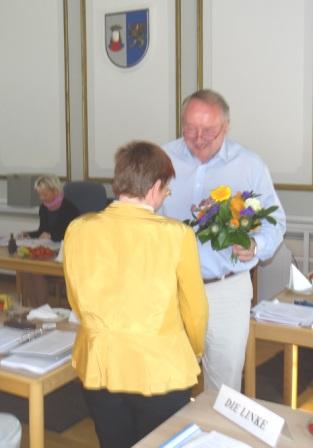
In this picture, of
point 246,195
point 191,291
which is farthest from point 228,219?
point 191,291

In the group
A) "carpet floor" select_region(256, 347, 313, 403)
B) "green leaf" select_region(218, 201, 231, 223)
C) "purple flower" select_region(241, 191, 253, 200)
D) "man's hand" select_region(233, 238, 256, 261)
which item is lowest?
"carpet floor" select_region(256, 347, 313, 403)

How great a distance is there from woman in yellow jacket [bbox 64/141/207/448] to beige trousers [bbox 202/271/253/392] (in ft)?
2.01

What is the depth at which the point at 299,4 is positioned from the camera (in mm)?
4836

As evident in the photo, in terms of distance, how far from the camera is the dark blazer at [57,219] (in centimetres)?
507

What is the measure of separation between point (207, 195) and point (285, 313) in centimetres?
64

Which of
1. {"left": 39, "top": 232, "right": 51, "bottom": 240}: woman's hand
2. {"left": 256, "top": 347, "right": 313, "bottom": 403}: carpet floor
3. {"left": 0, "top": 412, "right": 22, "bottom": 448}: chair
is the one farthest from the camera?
{"left": 39, "top": 232, "right": 51, "bottom": 240}: woman's hand

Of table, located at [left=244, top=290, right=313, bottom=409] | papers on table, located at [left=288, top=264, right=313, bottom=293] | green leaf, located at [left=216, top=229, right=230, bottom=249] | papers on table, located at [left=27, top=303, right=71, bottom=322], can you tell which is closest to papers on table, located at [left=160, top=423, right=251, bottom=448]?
green leaf, located at [left=216, top=229, right=230, bottom=249]

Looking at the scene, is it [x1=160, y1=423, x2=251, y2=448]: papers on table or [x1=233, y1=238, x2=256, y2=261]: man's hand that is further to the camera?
[x1=233, y1=238, x2=256, y2=261]: man's hand

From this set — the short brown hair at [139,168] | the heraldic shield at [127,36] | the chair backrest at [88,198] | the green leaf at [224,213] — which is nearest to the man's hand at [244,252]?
the green leaf at [224,213]

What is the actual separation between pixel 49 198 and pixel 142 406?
338 centimetres

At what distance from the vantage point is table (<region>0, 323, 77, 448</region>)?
2158 millimetres

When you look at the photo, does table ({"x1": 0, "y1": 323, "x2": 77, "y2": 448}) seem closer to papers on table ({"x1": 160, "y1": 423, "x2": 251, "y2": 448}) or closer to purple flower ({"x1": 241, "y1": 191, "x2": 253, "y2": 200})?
papers on table ({"x1": 160, "y1": 423, "x2": 251, "y2": 448})

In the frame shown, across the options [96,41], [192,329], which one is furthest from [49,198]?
[192,329]

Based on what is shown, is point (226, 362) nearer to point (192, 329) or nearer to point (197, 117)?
point (192, 329)
